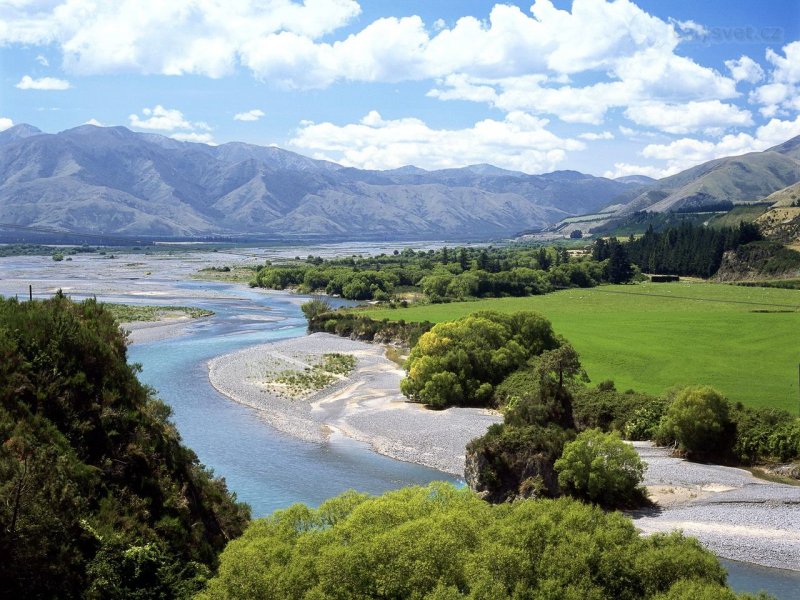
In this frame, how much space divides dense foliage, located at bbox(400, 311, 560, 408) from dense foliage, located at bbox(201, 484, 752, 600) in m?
44.1

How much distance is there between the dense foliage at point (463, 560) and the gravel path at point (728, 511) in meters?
14.4

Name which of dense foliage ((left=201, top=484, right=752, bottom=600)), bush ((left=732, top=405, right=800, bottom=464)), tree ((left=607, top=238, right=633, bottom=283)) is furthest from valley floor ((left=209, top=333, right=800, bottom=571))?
tree ((left=607, top=238, right=633, bottom=283))

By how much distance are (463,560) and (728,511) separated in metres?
26.3

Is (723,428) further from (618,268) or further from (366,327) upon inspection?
(618,268)

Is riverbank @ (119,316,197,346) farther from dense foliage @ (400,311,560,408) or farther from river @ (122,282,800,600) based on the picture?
dense foliage @ (400,311,560,408)

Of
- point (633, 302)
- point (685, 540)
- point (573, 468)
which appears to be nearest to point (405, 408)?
point (573, 468)

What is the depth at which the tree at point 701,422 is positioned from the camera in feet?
173

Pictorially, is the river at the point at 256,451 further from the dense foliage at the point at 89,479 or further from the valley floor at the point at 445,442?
the dense foliage at the point at 89,479

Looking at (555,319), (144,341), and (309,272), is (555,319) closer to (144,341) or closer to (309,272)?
(144,341)

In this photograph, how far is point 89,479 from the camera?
92.8ft

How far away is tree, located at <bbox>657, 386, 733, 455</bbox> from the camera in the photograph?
5275 cm

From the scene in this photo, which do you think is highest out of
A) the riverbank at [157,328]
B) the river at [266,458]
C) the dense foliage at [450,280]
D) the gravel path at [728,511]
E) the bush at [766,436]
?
the dense foliage at [450,280]

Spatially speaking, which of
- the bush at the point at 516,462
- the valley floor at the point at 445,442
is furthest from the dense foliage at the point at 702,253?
the bush at the point at 516,462

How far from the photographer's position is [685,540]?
88.8 feet
